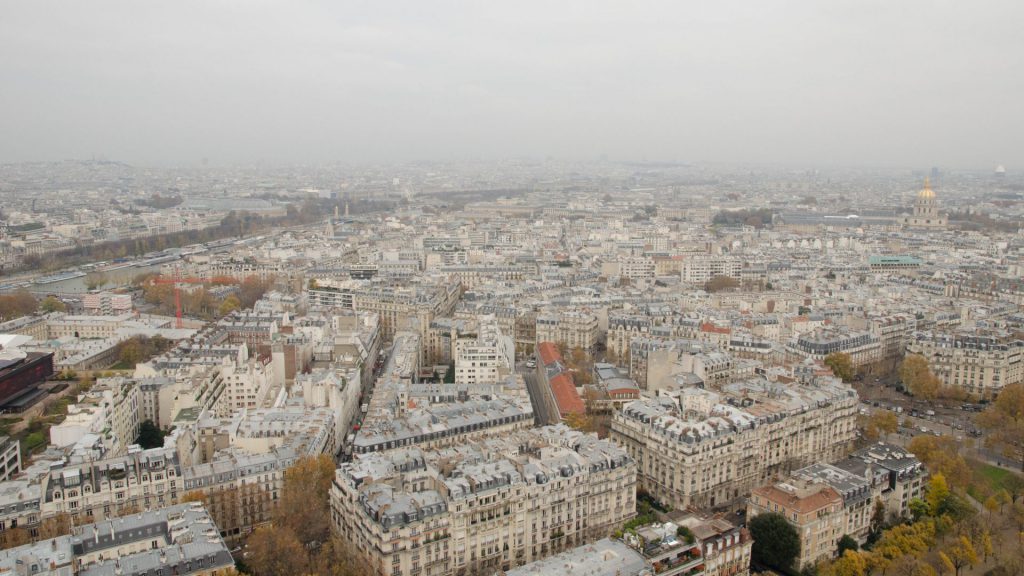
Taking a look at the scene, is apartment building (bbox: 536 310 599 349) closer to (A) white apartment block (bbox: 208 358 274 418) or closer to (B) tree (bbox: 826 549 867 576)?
(A) white apartment block (bbox: 208 358 274 418)

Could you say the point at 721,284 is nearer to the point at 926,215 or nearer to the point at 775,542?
the point at 775,542

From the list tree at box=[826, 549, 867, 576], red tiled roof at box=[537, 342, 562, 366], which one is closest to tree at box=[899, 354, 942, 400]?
red tiled roof at box=[537, 342, 562, 366]

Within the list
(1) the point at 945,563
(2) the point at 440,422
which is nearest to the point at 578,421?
(2) the point at 440,422

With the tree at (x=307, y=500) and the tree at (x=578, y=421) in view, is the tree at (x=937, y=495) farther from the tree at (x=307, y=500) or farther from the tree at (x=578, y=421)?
the tree at (x=307, y=500)

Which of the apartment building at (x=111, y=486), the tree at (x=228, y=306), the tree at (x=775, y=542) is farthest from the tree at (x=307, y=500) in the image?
the tree at (x=228, y=306)

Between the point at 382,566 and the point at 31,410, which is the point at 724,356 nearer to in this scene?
the point at 382,566

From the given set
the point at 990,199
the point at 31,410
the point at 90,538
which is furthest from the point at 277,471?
the point at 990,199
